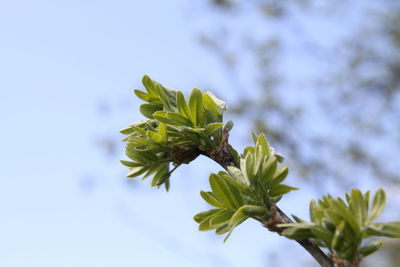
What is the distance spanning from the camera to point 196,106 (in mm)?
793

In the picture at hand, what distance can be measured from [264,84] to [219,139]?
44.1 ft

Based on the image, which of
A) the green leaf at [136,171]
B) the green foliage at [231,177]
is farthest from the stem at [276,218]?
the green leaf at [136,171]

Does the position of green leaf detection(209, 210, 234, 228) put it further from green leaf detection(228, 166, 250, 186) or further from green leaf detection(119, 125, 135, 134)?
green leaf detection(119, 125, 135, 134)

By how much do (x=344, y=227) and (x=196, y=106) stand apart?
320 mm

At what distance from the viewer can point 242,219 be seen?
2.18 ft

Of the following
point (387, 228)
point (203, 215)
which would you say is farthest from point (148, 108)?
point (387, 228)

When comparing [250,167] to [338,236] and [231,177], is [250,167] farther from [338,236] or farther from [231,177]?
[338,236]

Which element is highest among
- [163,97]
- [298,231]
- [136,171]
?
[163,97]

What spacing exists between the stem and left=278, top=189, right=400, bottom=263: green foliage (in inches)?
0.6

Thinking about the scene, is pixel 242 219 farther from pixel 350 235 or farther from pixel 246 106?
pixel 246 106

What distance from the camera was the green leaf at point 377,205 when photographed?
23.8 inches

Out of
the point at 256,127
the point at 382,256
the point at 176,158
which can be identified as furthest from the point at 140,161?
the point at 382,256

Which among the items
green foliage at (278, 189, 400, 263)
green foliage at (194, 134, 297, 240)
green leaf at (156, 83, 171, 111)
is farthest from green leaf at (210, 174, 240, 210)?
green leaf at (156, 83, 171, 111)

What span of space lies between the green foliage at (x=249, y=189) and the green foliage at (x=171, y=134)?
90 millimetres
